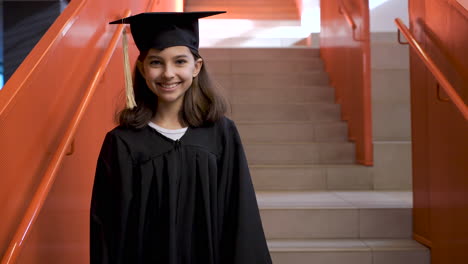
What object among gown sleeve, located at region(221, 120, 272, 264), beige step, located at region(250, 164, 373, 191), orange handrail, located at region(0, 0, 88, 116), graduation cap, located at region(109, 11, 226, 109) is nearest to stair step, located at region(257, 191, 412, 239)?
beige step, located at region(250, 164, 373, 191)

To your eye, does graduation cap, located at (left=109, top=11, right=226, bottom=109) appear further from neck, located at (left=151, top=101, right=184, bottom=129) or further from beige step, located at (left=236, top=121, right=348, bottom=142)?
beige step, located at (left=236, top=121, right=348, bottom=142)

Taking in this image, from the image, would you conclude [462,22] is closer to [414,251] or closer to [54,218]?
[414,251]

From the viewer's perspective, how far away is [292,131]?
14.3ft

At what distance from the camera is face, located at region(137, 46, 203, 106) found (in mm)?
1404

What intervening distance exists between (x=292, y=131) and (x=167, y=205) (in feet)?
9.92

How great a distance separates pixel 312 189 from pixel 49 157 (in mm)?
2455

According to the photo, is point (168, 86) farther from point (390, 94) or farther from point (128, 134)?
point (390, 94)

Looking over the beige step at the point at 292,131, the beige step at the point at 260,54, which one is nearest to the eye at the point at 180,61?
the beige step at the point at 292,131

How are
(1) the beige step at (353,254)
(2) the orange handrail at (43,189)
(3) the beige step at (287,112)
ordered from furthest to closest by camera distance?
(3) the beige step at (287,112), (1) the beige step at (353,254), (2) the orange handrail at (43,189)

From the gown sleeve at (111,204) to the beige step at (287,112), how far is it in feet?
10.4

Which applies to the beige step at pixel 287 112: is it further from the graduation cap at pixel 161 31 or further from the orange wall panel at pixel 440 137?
the graduation cap at pixel 161 31

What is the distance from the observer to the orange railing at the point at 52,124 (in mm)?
1464

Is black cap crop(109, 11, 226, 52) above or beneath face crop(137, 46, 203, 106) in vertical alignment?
above

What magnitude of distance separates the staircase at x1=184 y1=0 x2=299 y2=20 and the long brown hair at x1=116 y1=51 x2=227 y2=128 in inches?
273
